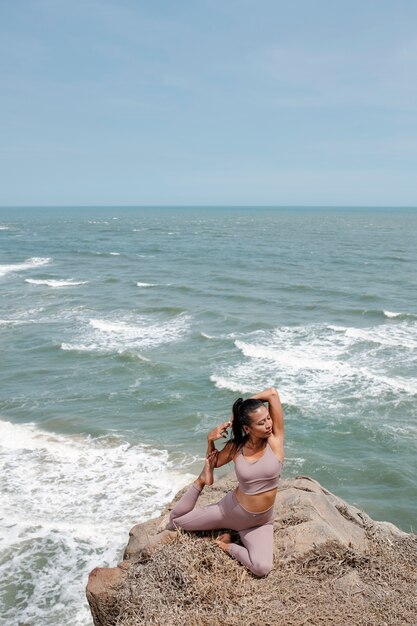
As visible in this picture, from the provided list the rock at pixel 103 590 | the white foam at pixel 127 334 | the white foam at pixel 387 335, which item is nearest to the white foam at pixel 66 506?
the rock at pixel 103 590

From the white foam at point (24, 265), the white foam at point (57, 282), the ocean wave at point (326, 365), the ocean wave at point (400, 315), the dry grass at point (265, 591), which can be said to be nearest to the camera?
the dry grass at point (265, 591)

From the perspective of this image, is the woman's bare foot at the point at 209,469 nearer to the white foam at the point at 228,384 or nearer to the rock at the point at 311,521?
the rock at the point at 311,521

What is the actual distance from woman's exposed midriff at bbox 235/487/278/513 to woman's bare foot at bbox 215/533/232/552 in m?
0.46

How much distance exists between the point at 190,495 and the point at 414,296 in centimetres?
3341

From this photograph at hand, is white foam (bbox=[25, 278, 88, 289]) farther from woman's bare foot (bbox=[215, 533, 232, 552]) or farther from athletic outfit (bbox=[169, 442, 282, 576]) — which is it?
woman's bare foot (bbox=[215, 533, 232, 552])

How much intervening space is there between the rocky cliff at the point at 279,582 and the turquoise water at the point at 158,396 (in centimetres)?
381

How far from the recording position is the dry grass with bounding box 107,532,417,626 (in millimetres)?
5945

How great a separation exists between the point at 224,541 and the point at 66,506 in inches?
292

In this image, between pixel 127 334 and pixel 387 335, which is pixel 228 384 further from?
pixel 387 335

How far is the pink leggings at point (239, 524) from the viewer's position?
260 inches

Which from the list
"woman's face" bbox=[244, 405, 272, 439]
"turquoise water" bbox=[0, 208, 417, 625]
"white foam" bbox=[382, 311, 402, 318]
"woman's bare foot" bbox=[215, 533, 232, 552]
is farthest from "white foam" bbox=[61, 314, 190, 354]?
"woman's face" bbox=[244, 405, 272, 439]

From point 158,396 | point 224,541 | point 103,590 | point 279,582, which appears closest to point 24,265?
point 158,396

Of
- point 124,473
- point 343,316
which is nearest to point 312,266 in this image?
point 343,316

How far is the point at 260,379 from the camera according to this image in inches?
845
